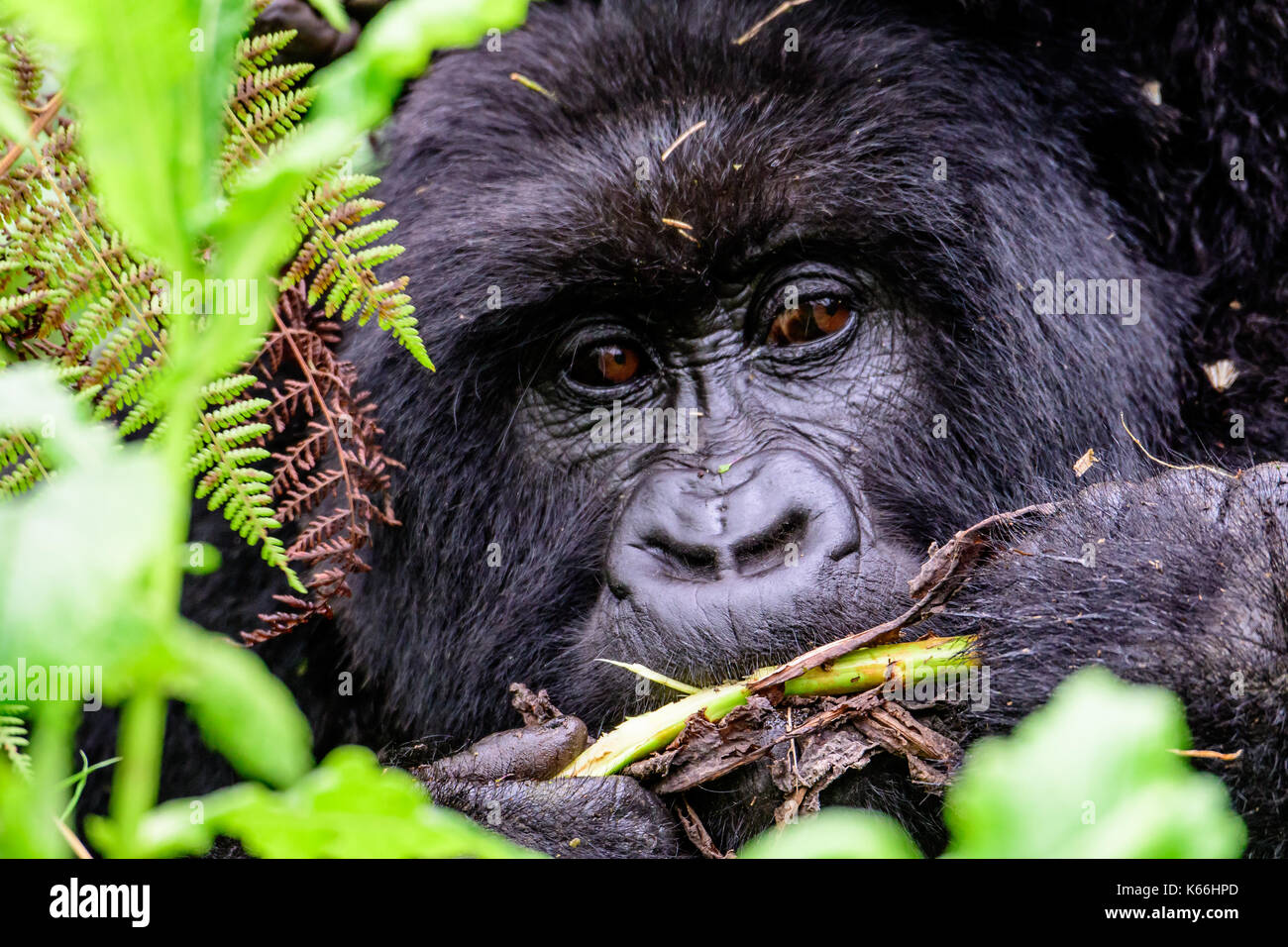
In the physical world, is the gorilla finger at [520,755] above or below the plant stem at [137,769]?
below

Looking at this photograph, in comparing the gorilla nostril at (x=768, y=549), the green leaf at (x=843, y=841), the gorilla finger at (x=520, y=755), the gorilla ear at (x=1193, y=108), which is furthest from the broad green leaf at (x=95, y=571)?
the gorilla ear at (x=1193, y=108)

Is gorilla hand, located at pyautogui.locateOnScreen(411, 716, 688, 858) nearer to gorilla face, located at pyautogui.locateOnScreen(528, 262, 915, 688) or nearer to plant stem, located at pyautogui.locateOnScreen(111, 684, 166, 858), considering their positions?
gorilla face, located at pyautogui.locateOnScreen(528, 262, 915, 688)

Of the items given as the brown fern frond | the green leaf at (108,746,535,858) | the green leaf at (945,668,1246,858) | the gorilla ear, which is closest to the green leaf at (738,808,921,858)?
the green leaf at (945,668,1246,858)

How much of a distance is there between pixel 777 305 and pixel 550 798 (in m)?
1.21

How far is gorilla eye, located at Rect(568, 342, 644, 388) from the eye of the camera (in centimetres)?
285

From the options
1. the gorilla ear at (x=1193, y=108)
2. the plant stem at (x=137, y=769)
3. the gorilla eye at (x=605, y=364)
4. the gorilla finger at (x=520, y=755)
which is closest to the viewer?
the plant stem at (x=137, y=769)

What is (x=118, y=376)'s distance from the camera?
2.07m

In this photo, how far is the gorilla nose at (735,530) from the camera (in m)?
2.32

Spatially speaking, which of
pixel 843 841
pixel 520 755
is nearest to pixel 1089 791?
pixel 843 841

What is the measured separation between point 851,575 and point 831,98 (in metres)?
1.07

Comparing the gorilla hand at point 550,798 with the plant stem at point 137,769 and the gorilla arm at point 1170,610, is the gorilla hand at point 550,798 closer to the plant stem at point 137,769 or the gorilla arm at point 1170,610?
the gorilla arm at point 1170,610

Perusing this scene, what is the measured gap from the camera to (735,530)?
2377mm
